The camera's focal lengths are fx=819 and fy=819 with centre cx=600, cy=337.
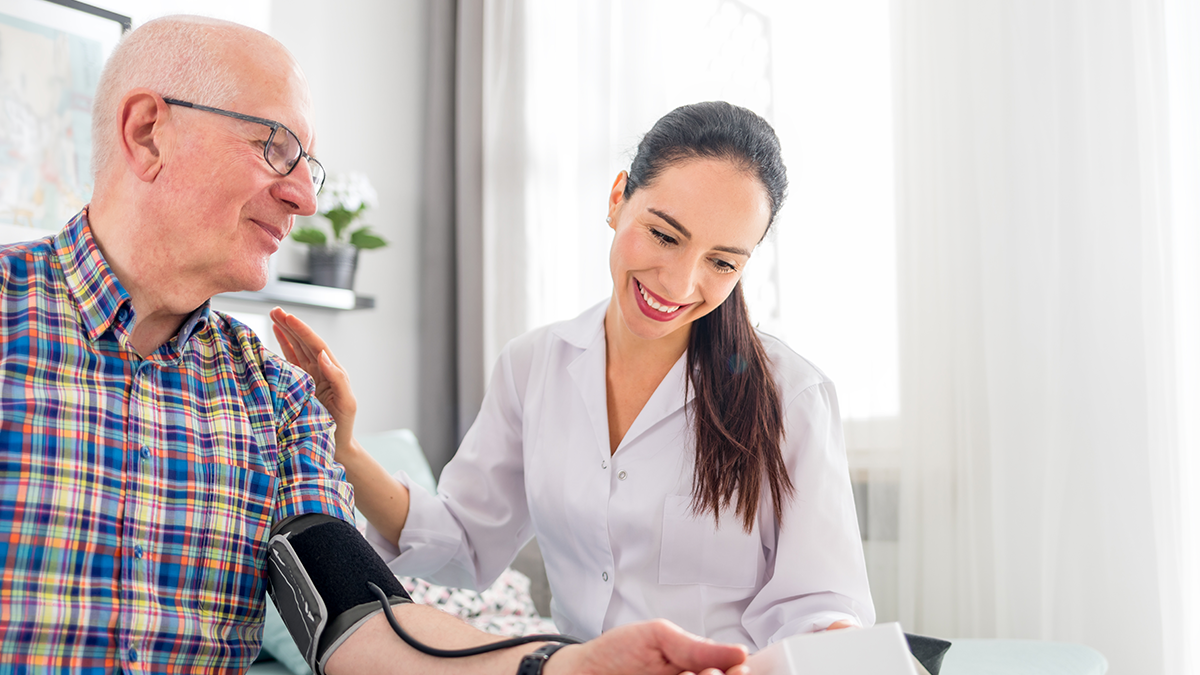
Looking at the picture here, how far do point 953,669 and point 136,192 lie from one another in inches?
61.4

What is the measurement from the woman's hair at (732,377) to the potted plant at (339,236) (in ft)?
5.16

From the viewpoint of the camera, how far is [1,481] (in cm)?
79

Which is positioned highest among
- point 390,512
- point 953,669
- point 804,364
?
point 804,364

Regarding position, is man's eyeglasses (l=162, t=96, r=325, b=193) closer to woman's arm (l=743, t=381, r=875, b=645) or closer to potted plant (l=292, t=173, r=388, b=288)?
woman's arm (l=743, t=381, r=875, b=645)

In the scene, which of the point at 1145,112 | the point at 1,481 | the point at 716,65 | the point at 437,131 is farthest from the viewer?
the point at 437,131

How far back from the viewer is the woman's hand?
1177mm

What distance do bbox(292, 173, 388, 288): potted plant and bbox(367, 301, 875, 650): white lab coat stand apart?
1.39m

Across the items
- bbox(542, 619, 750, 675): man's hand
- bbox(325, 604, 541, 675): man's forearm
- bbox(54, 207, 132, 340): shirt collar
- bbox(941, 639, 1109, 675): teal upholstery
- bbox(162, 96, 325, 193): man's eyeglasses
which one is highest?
bbox(162, 96, 325, 193): man's eyeglasses

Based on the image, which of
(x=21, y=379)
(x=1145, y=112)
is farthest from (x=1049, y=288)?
(x=21, y=379)

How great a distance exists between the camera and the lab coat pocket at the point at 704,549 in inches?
46.4

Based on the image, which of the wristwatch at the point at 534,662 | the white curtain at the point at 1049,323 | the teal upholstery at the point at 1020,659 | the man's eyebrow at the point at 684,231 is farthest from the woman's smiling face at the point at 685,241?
the white curtain at the point at 1049,323

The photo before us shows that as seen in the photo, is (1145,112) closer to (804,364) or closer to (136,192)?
(804,364)

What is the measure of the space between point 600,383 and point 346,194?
1.60m

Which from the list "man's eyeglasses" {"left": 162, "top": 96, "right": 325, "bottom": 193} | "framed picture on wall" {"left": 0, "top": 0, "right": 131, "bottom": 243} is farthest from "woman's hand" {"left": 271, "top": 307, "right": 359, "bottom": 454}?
"framed picture on wall" {"left": 0, "top": 0, "right": 131, "bottom": 243}
